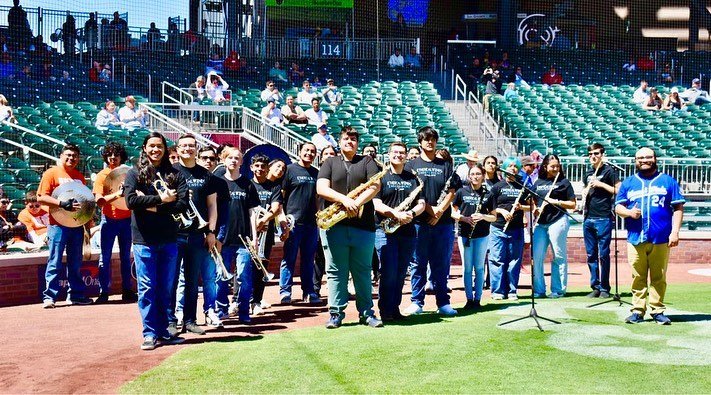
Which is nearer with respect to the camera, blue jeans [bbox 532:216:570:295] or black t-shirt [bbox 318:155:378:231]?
black t-shirt [bbox 318:155:378:231]

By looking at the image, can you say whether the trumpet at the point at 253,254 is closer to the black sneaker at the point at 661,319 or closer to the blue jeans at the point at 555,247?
the blue jeans at the point at 555,247

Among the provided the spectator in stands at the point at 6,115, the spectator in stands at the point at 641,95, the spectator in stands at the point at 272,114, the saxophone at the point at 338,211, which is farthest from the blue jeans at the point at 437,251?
the spectator in stands at the point at 641,95

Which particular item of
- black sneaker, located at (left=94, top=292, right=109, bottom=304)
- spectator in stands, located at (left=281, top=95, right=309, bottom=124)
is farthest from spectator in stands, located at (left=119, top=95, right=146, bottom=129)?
black sneaker, located at (left=94, top=292, right=109, bottom=304)

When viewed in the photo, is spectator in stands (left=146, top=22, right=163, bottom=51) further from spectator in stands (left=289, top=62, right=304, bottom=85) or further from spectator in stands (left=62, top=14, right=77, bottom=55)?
spectator in stands (left=289, top=62, right=304, bottom=85)

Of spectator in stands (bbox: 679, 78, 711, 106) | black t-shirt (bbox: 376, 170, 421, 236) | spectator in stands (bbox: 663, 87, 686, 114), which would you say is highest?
spectator in stands (bbox: 679, 78, 711, 106)

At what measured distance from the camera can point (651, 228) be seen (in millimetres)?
9750

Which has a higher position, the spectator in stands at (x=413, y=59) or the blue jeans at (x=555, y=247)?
the spectator in stands at (x=413, y=59)

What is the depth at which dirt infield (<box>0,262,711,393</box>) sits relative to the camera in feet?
24.2

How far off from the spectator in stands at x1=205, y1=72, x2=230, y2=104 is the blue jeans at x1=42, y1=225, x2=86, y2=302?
41.2 feet

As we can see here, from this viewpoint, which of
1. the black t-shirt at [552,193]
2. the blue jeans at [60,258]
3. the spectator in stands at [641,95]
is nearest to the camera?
the blue jeans at [60,258]

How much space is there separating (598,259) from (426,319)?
3.18 m

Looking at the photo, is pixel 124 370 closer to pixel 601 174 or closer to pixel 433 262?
pixel 433 262

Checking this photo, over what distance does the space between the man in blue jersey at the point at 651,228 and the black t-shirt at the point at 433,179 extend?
1.71 meters

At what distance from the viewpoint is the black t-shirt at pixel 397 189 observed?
9.95m
